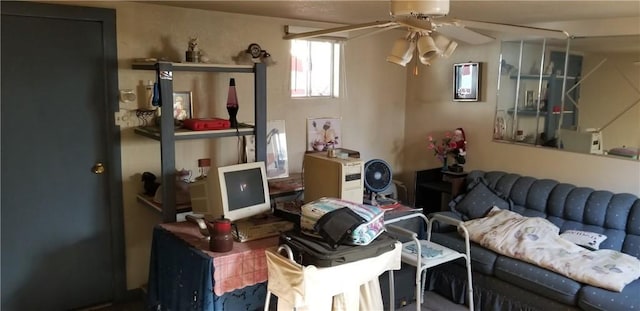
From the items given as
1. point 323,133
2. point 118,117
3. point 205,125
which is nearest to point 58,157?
point 118,117

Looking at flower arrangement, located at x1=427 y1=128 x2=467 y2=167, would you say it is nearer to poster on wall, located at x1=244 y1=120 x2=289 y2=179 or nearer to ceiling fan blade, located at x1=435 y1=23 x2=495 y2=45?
poster on wall, located at x1=244 y1=120 x2=289 y2=179

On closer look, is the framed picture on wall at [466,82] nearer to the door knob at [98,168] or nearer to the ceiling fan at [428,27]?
the ceiling fan at [428,27]

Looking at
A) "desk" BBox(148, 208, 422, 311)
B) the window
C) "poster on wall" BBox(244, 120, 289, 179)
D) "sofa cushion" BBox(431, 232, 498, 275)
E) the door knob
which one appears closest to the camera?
"desk" BBox(148, 208, 422, 311)

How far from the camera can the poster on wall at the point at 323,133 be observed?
4254 millimetres

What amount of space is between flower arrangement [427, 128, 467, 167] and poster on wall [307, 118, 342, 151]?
89 centimetres

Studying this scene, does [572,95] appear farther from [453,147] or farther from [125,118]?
[125,118]

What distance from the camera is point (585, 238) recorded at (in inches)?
130

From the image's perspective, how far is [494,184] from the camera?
4.07m

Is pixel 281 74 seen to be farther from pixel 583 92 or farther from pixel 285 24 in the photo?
pixel 583 92

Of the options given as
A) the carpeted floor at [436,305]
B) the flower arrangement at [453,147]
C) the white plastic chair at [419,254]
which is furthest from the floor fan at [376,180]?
the flower arrangement at [453,147]

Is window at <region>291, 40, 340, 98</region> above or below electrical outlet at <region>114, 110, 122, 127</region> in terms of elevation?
above

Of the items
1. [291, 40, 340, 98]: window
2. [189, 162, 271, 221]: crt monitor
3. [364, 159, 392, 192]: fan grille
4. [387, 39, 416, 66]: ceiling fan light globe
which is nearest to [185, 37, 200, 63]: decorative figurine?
[189, 162, 271, 221]: crt monitor

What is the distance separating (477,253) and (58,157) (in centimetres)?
282

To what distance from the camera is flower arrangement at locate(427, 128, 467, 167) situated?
446 centimetres
